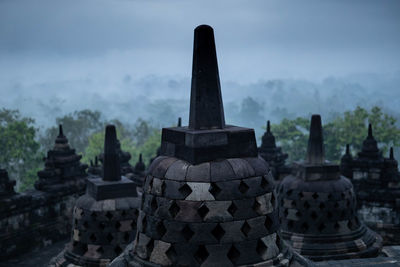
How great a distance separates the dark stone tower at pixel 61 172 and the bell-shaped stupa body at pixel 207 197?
45.0 ft

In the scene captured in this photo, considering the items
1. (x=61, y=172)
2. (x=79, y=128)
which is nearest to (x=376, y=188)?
(x=61, y=172)

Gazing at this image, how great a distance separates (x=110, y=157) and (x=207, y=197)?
6271mm

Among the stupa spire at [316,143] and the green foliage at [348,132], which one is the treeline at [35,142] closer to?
the green foliage at [348,132]

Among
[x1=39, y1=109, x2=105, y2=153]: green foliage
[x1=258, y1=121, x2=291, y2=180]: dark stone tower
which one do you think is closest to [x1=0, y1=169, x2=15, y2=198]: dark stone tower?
[x1=258, y1=121, x2=291, y2=180]: dark stone tower

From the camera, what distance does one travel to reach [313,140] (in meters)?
12.1

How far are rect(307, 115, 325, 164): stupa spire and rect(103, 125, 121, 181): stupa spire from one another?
19.2 feet

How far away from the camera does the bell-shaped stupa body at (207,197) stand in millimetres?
5383

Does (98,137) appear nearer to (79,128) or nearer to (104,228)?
(79,128)

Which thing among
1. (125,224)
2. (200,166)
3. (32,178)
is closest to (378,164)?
(125,224)

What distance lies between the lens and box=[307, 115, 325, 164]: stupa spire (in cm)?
1198

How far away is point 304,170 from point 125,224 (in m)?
5.56

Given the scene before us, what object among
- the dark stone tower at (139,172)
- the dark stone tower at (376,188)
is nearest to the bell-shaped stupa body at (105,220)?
the dark stone tower at (139,172)

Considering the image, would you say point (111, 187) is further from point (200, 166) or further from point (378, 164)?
point (378, 164)

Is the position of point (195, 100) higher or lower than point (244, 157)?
higher
